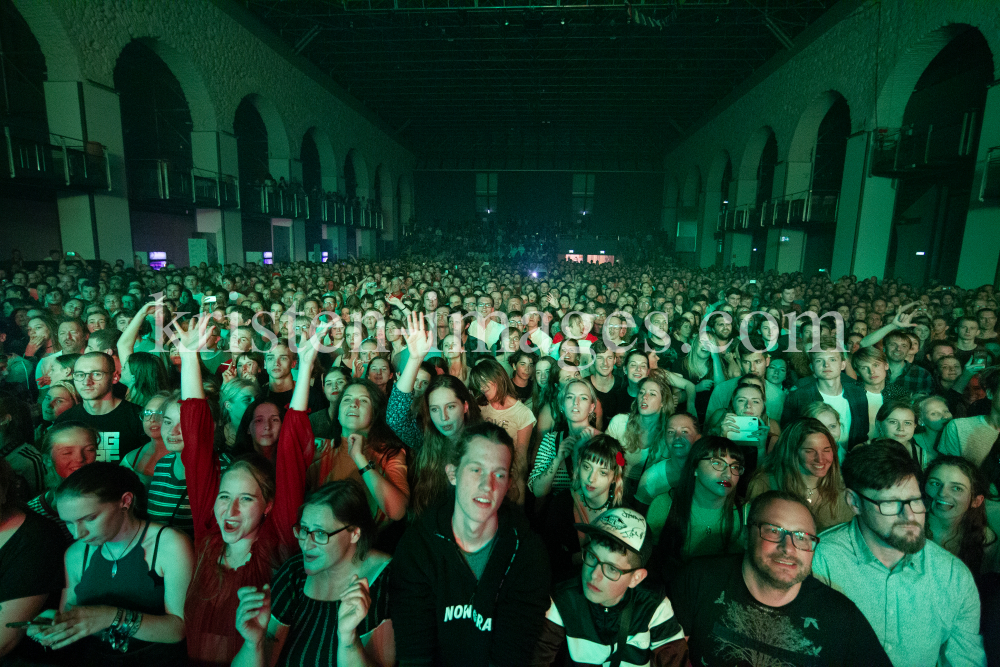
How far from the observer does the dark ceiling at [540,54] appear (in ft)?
51.7

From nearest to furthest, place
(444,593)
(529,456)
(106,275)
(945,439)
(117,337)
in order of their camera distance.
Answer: (444,593)
(945,439)
(529,456)
(117,337)
(106,275)

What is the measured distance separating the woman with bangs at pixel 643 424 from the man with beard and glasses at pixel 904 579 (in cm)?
145

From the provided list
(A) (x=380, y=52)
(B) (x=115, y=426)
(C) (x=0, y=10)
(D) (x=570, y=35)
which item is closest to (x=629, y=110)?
(D) (x=570, y=35)

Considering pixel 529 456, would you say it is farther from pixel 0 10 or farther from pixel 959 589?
pixel 0 10

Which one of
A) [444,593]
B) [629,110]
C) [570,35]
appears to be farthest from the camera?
[629,110]

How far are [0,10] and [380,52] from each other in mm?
11016

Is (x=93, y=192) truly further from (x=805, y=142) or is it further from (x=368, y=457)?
(x=805, y=142)

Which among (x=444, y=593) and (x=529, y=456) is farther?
(x=529, y=456)

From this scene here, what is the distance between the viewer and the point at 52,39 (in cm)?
1123

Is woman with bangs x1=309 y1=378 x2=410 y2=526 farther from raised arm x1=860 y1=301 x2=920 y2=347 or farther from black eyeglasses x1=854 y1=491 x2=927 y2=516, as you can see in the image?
raised arm x1=860 y1=301 x2=920 y2=347

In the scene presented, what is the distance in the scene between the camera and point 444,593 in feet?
6.28

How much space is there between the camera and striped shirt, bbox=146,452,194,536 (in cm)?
268

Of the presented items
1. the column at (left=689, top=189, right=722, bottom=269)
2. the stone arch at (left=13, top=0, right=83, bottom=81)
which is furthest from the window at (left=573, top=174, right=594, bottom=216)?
the stone arch at (left=13, top=0, right=83, bottom=81)

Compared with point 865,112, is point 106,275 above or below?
below
